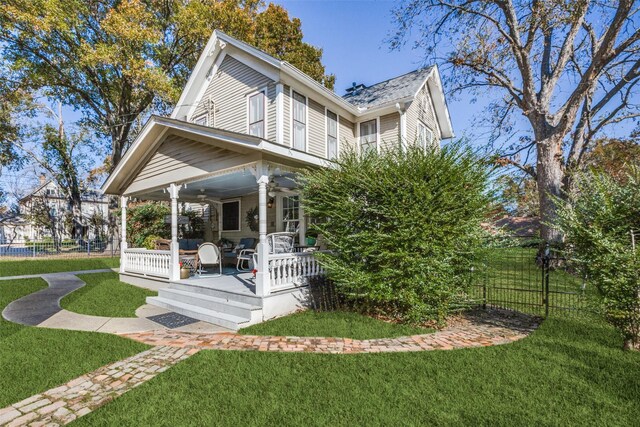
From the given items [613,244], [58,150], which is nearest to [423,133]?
[613,244]

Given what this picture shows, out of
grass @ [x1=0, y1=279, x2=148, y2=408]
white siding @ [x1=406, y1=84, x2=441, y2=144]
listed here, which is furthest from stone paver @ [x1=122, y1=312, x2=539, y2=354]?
white siding @ [x1=406, y1=84, x2=441, y2=144]

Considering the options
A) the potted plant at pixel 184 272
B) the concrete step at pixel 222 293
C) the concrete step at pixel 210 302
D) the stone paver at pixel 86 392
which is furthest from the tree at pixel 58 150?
the stone paver at pixel 86 392

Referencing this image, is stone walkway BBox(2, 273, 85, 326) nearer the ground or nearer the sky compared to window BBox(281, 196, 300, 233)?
nearer the ground

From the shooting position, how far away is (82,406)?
3.01 meters

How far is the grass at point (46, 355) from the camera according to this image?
3416mm

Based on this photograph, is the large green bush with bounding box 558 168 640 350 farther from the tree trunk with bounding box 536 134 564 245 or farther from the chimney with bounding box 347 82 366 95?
the chimney with bounding box 347 82 366 95

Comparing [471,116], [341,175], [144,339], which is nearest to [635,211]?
[341,175]

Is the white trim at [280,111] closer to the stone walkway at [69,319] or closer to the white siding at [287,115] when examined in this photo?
the white siding at [287,115]

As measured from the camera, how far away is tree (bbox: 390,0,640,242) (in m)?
11.3

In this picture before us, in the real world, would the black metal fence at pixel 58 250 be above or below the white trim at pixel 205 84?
below

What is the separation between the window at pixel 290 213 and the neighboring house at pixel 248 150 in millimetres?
35

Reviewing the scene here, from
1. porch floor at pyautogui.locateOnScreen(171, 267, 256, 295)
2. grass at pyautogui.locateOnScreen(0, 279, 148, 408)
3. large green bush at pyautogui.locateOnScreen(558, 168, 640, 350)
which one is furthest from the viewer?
porch floor at pyautogui.locateOnScreen(171, 267, 256, 295)

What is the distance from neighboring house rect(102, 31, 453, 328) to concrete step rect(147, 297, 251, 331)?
0.10 ft

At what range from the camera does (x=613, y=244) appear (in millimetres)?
3938
